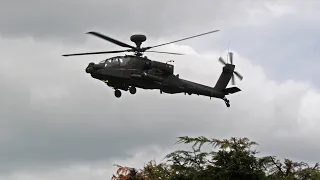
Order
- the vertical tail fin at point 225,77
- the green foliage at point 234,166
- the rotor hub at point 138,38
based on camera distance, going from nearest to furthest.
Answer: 1. the green foliage at point 234,166
2. the rotor hub at point 138,38
3. the vertical tail fin at point 225,77

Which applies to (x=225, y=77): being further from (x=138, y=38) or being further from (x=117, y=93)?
(x=117, y=93)

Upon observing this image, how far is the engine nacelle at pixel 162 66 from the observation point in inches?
1849

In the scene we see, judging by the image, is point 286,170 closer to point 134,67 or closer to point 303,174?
point 303,174

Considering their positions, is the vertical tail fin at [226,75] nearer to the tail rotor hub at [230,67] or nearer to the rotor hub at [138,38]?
the tail rotor hub at [230,67]

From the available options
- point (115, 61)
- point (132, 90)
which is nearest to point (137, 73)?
point (132, 90)

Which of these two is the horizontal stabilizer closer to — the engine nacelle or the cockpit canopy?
the engine nacelle

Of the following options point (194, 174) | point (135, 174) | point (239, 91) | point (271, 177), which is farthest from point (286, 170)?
point (239, 91)

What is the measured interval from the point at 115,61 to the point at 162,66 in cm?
377

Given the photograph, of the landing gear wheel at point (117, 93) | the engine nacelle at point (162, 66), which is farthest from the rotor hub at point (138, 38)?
the landing gear wheel at point (117, 93)

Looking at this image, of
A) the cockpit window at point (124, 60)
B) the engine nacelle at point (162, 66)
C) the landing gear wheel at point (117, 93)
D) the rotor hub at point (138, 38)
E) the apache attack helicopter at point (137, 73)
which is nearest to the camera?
the apache attack helicopter at point (137, 73)

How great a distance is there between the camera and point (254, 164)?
24.3 meters

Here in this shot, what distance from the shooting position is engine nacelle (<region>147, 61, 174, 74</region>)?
154 feet

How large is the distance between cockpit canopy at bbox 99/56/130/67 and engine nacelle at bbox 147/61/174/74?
1835 mm

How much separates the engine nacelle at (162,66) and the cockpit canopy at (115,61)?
1.84 m
